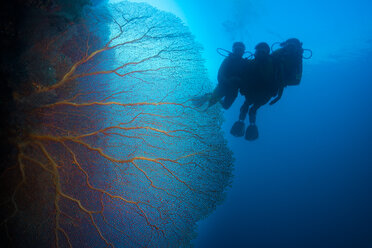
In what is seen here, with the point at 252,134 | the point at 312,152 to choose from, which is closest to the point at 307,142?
the point at 312,152

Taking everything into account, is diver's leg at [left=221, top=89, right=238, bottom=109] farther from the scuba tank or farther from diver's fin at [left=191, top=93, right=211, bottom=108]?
the scuba tank

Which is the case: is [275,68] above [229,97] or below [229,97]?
above

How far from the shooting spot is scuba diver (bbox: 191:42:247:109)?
12.0ft

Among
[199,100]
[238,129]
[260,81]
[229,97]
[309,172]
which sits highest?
[309,172]

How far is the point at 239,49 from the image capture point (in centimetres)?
365

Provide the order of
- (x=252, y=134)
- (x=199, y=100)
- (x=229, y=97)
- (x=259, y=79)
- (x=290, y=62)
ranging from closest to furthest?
(x=199, y=100) < (x=290, y=62) < (x=259, y=79) < (x=229, y=97) < (x=252, y=134)

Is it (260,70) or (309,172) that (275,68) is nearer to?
(260,70)

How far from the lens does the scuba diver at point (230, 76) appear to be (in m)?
3.66

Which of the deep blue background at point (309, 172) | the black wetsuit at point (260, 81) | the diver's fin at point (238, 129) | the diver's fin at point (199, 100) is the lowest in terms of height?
the diver's fin at point (199, 100)

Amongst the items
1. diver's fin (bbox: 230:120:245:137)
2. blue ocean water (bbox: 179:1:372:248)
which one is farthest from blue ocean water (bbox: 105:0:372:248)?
diver's fin (bbox: 230:120:245:137)

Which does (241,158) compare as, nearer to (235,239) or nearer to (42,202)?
(235,239)

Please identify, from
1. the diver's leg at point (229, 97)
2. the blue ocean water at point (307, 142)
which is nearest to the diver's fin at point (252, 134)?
the diver's leg at point (229, 97)

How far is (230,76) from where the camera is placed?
12.3 feet

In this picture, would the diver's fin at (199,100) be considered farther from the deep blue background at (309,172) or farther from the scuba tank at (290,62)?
the deep blue background at (309,172)
